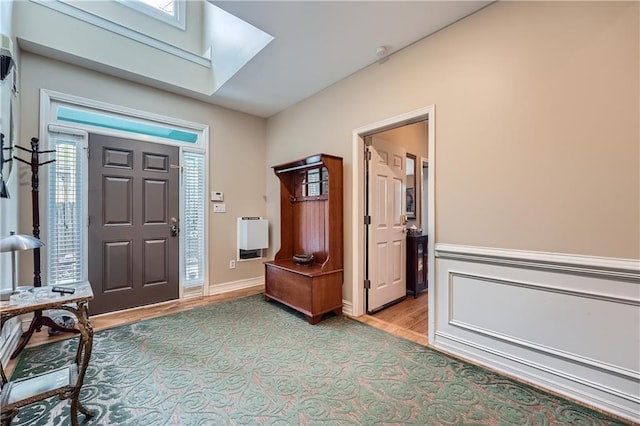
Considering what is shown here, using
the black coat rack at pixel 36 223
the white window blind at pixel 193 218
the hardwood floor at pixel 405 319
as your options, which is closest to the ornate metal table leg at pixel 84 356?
the black coat rack at pixel 36 223

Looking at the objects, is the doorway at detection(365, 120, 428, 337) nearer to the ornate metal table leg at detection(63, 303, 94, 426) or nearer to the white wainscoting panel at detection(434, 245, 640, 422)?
the white wainscoting panel at detection(434, 245, 640, 422)

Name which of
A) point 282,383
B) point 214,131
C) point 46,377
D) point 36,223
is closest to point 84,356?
point 46,377

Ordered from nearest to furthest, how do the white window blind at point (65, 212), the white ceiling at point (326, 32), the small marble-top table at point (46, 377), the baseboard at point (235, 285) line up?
the small marble-top table at point (46, 377), the white ceiling at point (326, 32), the white window blind at point (65, 212), the baseboard at point (235, 285)

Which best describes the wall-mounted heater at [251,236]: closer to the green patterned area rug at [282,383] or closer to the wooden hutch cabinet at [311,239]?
the wooden hutch cabinet at [311,239]

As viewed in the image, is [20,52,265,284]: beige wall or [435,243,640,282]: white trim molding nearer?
[435,243,640,282]: white trim molding

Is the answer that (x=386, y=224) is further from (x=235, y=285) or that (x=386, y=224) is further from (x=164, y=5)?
(x=164, y=5)

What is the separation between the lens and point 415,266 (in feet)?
12.4

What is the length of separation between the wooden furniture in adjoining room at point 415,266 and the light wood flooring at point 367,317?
0.44 feet

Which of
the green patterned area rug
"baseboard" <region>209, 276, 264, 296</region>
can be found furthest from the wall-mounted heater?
the green patterned area rug

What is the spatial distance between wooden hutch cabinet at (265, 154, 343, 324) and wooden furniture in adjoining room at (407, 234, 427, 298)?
121 centimetres

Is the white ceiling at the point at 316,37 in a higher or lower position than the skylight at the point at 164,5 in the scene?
lower

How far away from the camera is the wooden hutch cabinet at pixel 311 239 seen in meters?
2.95

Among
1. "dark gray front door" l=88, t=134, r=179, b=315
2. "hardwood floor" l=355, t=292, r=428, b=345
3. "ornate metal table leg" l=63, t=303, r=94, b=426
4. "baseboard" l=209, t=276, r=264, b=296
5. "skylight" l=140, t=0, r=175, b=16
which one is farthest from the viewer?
"baseboard" l=209, t=276, r=264, b=296

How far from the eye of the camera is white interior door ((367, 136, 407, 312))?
3.19 meters
